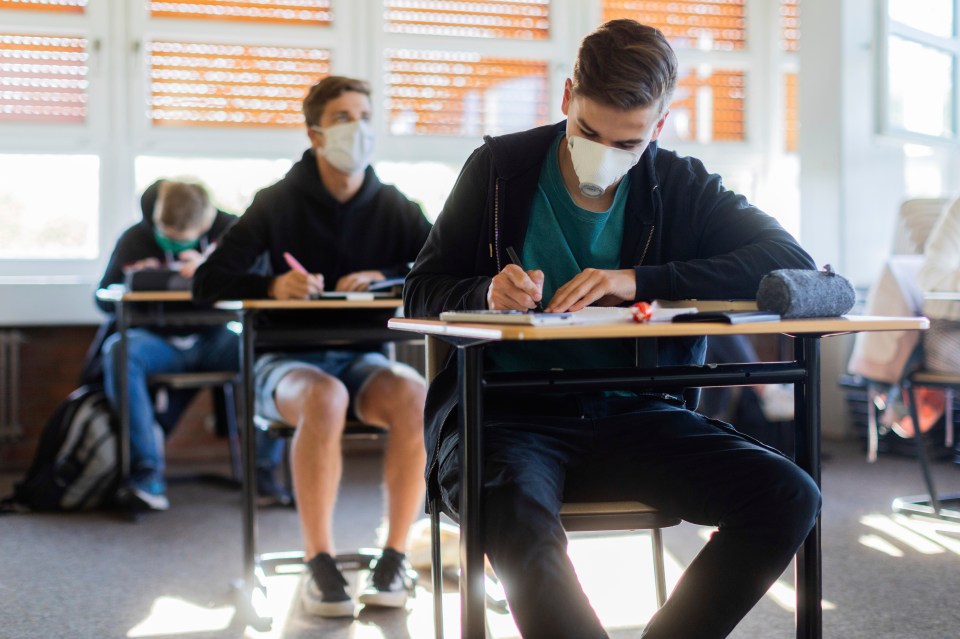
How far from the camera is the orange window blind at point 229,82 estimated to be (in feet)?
14.0

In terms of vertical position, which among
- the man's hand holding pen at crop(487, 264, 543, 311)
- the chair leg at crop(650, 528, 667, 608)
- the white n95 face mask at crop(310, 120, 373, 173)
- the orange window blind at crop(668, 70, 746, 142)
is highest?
the orange window blind at crop(668, 70, 746, 142)

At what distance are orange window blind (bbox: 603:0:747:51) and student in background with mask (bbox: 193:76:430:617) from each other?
2559mm

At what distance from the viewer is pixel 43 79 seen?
164 inches

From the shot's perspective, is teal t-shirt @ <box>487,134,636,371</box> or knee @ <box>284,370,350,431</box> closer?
teal t-shirt @ <box>487,134,636,371</box>

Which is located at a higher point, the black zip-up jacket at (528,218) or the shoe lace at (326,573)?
the black zip-up jacket at (528,218)

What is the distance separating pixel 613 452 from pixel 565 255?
0.33 meters

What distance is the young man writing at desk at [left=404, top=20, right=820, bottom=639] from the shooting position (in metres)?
1.28

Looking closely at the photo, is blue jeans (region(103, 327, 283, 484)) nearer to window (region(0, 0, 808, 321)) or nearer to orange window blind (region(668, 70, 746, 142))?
window (region(0, 0, 808, 321))

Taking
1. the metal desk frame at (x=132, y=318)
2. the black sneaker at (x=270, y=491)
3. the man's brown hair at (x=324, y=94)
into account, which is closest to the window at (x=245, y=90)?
the metal desk frame at (x=132, y=318)

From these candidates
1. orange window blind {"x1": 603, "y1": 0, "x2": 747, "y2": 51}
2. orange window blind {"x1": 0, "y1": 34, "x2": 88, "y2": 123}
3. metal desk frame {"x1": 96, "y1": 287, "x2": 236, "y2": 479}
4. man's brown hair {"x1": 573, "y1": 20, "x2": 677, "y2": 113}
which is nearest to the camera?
man's brown hair {"x1": 573, "y1": 20, "x2": 677, "y2": 113}

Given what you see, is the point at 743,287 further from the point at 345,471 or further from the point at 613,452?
the point at 345,471

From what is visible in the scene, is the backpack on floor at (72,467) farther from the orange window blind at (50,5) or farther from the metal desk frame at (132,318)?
the orange window blind at (50,5)

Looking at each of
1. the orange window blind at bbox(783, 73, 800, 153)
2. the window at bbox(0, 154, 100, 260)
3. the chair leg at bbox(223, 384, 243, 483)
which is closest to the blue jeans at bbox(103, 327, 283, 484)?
the chair leg at bbox(223, 384, 243, 483)

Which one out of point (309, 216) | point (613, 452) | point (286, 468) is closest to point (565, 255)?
point (613, 452)
